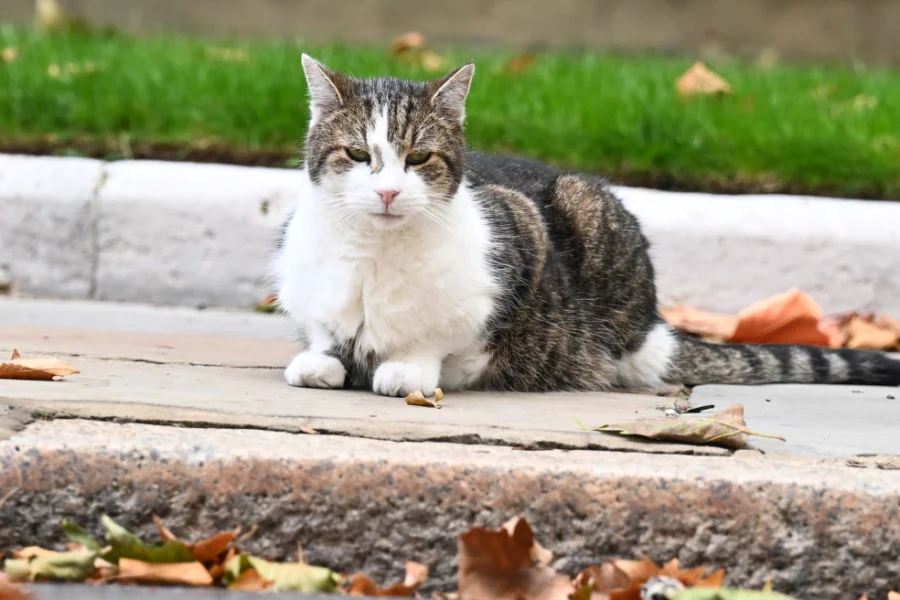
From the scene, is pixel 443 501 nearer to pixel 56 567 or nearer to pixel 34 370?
pixel 56 567

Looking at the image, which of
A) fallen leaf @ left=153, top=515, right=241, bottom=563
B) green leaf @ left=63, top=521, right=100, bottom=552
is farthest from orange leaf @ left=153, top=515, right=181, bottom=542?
green leaf @ left=63, top=521, right=100, bottom=552

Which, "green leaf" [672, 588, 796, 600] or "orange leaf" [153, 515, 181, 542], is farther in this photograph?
"orange leaf" [153, 515, 181, 542]

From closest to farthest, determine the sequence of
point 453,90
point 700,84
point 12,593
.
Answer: point 12,593 < point 453,90 < point 700,84

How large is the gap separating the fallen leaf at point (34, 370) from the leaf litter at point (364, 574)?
695 millimetres

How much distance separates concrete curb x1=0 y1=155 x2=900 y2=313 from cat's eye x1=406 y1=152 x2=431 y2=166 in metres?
1.68

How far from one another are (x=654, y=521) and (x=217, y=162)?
3388 millimetres

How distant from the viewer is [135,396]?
7.99ft

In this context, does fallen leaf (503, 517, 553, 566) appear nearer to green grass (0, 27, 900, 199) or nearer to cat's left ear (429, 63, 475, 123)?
cat's left ear (429, 63, 475, 123)

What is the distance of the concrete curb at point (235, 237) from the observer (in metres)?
4.40

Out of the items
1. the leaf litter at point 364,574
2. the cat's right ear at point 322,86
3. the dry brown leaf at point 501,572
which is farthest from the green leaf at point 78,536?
the cat's right ear at point 322,86

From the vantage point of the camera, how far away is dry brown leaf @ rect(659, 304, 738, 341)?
4180 mm

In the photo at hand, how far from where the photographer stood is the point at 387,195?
2.80 metres

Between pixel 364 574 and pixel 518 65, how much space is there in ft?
14.9

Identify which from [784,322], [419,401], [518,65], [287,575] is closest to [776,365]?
[784,322]
